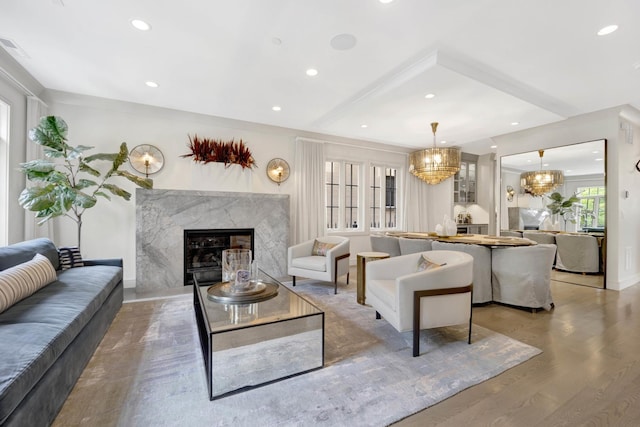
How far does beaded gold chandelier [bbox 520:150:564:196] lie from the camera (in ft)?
16.5

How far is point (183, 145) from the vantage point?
4.71 meters

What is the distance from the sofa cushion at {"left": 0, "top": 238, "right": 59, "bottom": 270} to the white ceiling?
79.1 inches

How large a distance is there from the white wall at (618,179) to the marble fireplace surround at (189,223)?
5.14m

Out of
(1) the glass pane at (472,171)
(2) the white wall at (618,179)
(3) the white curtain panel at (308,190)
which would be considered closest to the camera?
(2) the white wall at (618,179)

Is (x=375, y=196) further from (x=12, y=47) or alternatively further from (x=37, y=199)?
(x=12, y=47)

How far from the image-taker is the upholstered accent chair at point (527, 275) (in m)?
3.29

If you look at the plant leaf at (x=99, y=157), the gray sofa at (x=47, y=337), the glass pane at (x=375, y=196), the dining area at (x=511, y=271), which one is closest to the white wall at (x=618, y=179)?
the dining area at (x=511, y=271)

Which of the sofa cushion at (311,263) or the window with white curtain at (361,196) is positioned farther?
the window with white curtain at (361,196)

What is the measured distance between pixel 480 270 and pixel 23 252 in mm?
4850

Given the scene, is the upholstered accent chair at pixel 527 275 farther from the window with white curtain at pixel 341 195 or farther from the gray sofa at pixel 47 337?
the gray sofa at pixel 47 337

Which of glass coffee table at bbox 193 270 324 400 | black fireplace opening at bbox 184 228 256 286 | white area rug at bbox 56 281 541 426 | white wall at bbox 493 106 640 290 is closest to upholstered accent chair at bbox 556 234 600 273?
white wall at bbox 493 106 640 290

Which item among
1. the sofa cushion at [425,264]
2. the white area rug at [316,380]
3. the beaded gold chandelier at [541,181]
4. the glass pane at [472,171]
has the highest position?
the glass pane at [472,171]

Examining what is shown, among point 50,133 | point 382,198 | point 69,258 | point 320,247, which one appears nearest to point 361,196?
point 382,198

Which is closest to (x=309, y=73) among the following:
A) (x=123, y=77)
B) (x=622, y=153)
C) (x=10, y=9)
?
(x=123, y=77)
